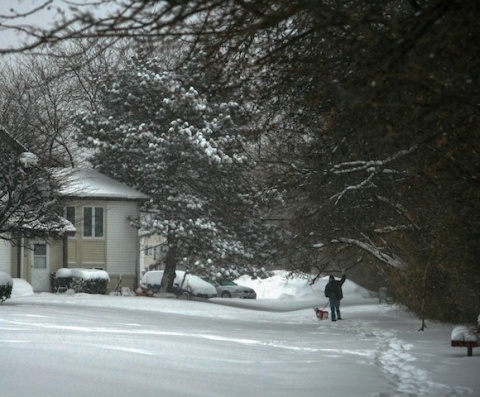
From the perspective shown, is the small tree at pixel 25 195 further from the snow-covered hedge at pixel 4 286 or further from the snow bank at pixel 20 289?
the snow bank at pixel 20 289

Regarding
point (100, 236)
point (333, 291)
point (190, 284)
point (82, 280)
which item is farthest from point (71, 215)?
point (333, 291)

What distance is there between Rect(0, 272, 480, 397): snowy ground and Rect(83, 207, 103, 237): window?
723 inches

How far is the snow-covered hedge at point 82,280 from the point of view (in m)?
44.8

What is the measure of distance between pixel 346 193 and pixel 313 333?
460 centimetres

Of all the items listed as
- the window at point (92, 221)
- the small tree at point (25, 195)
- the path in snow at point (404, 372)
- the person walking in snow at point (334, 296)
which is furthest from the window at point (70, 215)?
the path in snow at point (404, 372)

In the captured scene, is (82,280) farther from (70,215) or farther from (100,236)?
(100,236)

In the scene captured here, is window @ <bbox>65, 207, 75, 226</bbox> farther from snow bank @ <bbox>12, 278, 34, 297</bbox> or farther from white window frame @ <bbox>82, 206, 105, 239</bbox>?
snow bank @ <bbox>12, 278, 34, 297</bbox>

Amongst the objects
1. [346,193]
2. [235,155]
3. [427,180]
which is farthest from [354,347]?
[235,155]

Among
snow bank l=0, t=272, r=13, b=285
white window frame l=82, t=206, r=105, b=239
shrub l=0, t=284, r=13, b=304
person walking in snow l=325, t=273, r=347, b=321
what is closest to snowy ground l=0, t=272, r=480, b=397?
shrub l=0, t=284, r=13, b=304

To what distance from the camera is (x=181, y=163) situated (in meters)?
46.6

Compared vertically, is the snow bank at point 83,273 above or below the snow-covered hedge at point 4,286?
above

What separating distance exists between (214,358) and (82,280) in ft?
94.2

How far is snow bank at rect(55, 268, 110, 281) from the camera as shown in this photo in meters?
44.9

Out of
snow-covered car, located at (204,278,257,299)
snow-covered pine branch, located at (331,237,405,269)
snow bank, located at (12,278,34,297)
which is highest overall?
snow-covered pine branch, located at (331,237,405,269)
